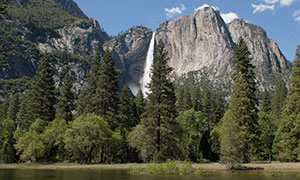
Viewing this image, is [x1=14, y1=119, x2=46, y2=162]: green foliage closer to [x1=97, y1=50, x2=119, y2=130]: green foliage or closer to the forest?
the forest

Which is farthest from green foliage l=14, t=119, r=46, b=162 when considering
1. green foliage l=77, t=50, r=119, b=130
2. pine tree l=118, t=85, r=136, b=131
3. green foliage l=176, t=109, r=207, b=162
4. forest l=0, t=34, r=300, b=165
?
green foliage l=176, t=109, r=207, b=162

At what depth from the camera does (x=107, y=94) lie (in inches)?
1730

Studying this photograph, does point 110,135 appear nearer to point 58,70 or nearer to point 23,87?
point 23,87

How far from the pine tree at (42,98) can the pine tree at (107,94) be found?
333 inches

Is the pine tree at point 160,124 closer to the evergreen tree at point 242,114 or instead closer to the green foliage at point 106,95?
the evergreen tree at point 242,114

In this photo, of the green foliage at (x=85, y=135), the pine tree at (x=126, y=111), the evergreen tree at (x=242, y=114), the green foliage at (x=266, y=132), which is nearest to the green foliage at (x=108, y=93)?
the green foliage at (x=85, y=135)

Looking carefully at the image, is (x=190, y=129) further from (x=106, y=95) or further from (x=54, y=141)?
(x=54, y=141)

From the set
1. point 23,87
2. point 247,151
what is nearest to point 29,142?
point 247,151

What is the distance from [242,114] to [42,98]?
30.5m

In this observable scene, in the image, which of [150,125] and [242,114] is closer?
[242,114]

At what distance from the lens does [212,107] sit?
2945 inches

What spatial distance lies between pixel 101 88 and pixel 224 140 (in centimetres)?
2121

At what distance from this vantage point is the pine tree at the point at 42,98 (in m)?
45.9

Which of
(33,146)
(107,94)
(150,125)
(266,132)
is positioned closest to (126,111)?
(107,94)
